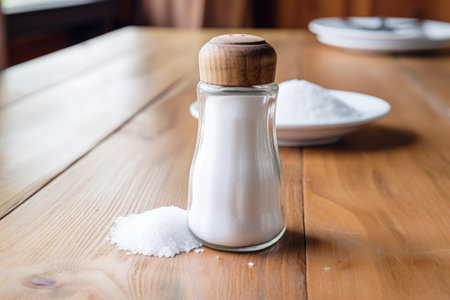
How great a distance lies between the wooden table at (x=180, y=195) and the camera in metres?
0.43

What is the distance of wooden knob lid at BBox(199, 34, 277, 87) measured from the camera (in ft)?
1.41

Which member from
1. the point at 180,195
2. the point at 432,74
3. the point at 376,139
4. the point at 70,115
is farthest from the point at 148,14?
the point at 180,195

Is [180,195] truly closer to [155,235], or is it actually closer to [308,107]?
[155,235]

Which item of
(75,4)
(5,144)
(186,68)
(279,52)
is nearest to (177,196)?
(5,144)

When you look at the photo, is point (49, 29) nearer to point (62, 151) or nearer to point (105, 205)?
point (62, 151)

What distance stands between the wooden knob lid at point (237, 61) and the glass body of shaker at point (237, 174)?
0.02m

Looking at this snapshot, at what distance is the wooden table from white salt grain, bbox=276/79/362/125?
0.05 metres

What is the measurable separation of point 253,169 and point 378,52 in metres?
1.14

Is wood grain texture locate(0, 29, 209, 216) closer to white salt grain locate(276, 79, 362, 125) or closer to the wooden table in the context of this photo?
the wooden table

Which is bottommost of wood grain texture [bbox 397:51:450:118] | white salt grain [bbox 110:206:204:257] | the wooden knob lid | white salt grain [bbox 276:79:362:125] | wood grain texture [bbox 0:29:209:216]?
wood grain texture [bbox 0:29:209:216]

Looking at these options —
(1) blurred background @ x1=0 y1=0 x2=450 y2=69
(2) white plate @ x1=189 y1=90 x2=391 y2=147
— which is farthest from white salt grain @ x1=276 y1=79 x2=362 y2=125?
(1) blurred background @ x1=0 y1=0 x2=450 y2=69

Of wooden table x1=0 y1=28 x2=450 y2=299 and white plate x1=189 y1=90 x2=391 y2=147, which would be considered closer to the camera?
wooden table x1=0 y1=28 x2=450 y2=299

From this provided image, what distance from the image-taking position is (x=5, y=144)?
777 millimetres

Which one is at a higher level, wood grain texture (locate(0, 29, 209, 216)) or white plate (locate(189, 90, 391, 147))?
white plate (locate(189, 90, 391, 147))
